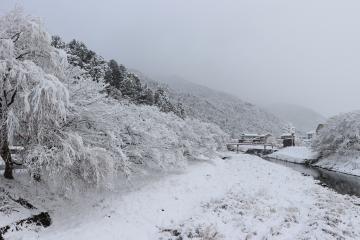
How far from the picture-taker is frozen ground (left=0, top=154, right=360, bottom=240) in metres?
14.0

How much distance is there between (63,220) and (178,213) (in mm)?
5368

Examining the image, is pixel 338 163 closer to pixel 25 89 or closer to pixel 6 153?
pixel 6 153

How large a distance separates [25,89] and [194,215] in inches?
355

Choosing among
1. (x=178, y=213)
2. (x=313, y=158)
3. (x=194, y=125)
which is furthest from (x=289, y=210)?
(x=313, y=158)

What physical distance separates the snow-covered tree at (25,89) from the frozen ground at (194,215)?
3.23 meters

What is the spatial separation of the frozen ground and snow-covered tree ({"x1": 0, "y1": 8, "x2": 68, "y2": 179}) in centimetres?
323

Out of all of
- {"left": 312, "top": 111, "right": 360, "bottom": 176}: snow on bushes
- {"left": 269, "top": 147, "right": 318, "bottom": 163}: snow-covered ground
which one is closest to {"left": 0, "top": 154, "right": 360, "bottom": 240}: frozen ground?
{"left": 312, "top": 111, "right": 360, "bottom": 176}: snow on bushes

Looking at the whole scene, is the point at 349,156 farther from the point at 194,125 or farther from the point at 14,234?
the point at 14,234

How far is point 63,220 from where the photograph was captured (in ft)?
46.6

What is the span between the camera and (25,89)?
1412 centimetres

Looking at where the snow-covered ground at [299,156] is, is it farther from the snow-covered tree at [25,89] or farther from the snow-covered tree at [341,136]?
the snow-covered tree at [25,89]

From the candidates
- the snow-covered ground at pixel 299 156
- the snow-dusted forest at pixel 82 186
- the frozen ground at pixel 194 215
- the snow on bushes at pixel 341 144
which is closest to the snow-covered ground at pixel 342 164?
the snow on bushes at pixel 341 144

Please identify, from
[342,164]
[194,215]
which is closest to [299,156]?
[342,164]

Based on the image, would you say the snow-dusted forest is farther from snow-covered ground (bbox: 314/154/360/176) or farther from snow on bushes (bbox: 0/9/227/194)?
snow-covered ground (bbox: 314/154/360/176)
